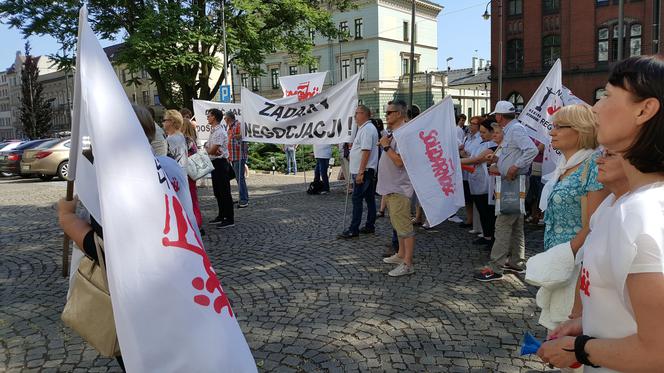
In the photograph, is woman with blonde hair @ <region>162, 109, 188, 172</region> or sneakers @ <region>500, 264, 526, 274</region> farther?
woman with blonde hair @ <region>162, 109, 188, 172</region>

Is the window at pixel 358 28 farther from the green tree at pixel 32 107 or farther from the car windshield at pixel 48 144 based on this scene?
the car windshield at pixel 48 144

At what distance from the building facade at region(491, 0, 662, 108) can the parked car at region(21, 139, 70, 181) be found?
28.3m

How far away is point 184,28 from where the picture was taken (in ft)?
74.1

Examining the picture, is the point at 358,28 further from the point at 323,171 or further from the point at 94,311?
the point at 94,311

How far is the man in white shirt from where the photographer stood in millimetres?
6926

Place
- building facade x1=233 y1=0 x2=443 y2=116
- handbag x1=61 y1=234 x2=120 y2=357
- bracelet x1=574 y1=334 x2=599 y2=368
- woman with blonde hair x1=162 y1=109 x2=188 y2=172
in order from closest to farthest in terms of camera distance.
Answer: bracelet x1=574 y1=334 x2=599 y2=368, handbag x1=61 y1=234 x2=120 y2=357, woman with blonde hair x1=162 y1=109 x2=188 y2=172, building facade x1=233 y1=0 x2=443 y2=116

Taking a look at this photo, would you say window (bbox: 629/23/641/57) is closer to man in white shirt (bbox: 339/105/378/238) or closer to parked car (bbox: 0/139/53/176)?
man in white shirt (bbox: 339/105/378/238)

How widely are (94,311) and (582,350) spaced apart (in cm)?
204

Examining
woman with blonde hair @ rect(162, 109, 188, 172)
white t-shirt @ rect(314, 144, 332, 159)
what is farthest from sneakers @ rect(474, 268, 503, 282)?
white t-shirt @ rect(314, 144, 332, 159)

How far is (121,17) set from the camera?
2425 centimetres

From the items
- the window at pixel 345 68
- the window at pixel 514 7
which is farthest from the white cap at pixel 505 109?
the window at pixel 345 68

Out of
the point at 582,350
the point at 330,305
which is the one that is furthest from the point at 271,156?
the point at 582,350

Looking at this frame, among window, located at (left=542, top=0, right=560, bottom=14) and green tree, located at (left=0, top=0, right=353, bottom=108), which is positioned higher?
window, located at (left=542, top=0, right=560, bottom=14)

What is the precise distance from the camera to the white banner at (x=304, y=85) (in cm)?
1220
